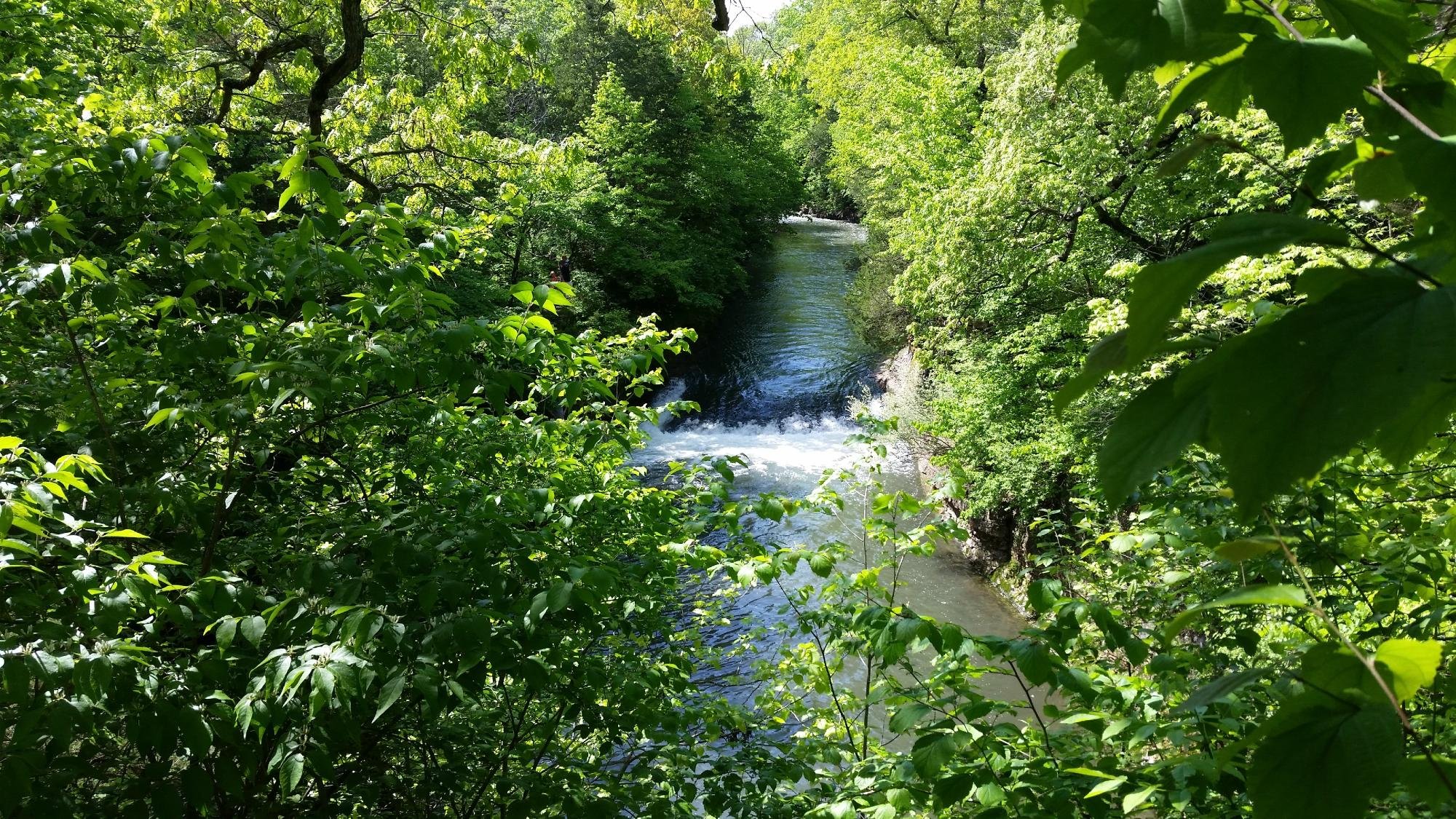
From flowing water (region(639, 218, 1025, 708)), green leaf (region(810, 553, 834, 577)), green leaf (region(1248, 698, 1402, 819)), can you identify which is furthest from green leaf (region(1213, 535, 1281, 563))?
flowing water (region(639, 218, 1025, 708))

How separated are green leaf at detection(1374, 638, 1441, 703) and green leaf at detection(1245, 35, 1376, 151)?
359 millimetres

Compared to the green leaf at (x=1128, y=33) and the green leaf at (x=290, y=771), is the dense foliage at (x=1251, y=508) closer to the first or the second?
the green leaf at (x=1128, y=33)

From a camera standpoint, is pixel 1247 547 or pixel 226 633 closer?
pixel 1247 547

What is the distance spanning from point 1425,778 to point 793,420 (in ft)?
49.9

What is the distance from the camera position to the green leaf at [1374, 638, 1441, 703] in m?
0.51

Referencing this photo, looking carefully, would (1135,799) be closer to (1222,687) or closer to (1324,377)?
(1222,687)

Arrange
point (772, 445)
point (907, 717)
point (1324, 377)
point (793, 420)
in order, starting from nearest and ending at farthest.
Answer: point (1324, 377), point (907, 717), point (772, 445), point (793, 420)

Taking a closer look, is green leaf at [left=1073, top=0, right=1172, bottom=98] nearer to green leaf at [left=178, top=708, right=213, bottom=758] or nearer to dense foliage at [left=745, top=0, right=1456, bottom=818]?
dense foliage at [left=745, top=0, right=1456, bottom=818]

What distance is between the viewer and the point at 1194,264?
0.44 m

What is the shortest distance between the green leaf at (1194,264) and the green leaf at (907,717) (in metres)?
1.55

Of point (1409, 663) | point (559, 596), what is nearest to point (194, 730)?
point (559, 596)

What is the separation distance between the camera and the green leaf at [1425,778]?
0.62 metres

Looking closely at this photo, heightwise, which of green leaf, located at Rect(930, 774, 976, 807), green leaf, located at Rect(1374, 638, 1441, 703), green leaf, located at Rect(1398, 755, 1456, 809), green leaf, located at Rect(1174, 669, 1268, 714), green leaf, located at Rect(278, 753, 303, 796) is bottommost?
green leaf, located at Rect(930, 774, 976, 807)

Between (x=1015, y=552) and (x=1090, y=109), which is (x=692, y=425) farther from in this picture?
(x=1090, y=109)
